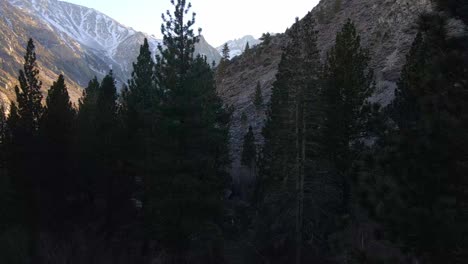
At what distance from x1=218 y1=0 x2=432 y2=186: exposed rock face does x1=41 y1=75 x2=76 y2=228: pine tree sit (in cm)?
1758

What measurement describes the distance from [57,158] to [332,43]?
42.9m

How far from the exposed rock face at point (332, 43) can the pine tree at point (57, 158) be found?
17.6 m

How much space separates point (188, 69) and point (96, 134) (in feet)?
42.3

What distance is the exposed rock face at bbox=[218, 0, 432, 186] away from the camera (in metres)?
44.4

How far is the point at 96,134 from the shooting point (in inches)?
1133

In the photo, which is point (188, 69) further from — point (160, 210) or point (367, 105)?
point (367, 105)

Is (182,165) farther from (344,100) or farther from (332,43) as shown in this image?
(332,43)

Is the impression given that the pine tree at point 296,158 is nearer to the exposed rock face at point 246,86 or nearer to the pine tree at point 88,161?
the pine tree at point 88,161

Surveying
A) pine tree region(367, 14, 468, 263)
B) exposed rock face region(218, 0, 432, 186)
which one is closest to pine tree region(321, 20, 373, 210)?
exposed rock face region(218, 0, 432, 186)

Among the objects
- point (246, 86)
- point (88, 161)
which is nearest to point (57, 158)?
point (88, 161)

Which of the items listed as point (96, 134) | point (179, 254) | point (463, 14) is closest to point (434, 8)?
point (463, 14)

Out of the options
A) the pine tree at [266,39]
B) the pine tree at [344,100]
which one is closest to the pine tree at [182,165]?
the pine tree at [344,100]

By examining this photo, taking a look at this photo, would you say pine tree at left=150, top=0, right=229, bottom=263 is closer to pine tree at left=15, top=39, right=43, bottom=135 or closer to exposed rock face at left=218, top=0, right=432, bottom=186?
exposed rock face at left=218, top=0, right=432, bottom=186

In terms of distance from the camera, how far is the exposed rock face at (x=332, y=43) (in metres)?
44.4
